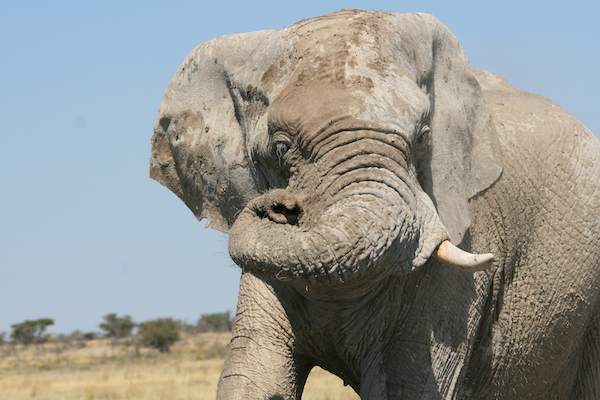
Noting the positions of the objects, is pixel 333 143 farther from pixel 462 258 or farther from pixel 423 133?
pixel 462 258

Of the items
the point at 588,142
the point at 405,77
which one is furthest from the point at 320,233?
the point at 588,142

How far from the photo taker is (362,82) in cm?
366

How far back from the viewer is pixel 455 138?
4.33m

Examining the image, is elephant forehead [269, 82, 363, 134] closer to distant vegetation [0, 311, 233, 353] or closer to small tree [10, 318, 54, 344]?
distant vegetation [0, 311, 233, 353]

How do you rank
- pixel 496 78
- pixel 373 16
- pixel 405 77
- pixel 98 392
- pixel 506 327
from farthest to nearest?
1. pixel 98 392
2. pixel 496 78
3. pixel 506 327
4. pixel 373 16
5. pixel 405 77

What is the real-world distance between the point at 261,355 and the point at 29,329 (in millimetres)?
33668

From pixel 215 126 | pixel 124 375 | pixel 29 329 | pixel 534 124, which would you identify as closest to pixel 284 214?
pixel 215 126

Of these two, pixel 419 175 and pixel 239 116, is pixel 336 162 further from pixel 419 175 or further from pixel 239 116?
pixel 239 116

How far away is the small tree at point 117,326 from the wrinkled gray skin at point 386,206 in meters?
33.0

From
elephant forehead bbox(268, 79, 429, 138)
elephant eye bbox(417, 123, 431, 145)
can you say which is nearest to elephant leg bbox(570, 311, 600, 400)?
elephant eye bbox(417, 123, 431, 145)

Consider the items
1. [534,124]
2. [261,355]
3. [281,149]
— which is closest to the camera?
[281,149]

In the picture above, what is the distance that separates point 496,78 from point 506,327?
1.58m

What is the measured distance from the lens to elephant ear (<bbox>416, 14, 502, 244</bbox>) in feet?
13.8

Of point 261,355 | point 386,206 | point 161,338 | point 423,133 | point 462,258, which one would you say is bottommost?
point 261,355
